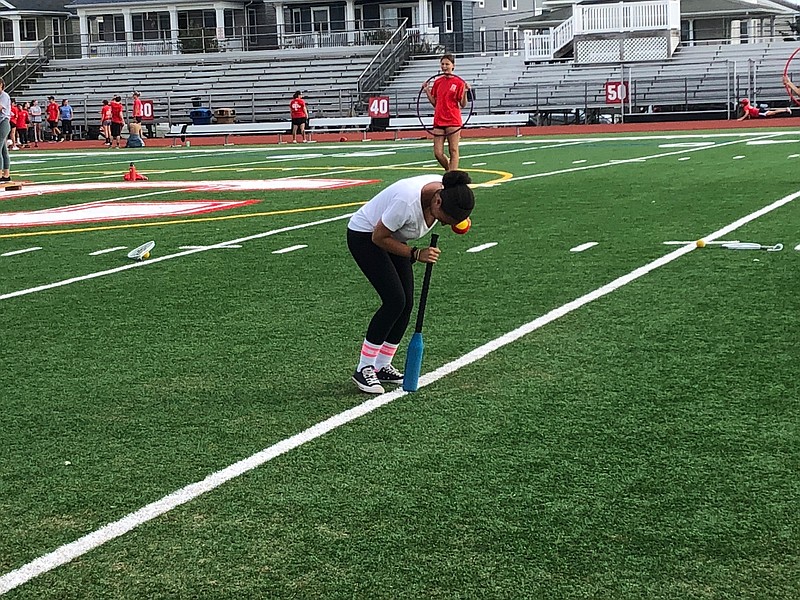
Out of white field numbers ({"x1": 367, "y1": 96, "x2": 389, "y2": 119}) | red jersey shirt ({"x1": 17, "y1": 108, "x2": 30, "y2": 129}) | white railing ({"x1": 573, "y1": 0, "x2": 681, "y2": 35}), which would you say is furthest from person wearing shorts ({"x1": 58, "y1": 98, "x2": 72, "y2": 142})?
white railing ({"x1": 573, "y1": 0, "x2": 681, "y2": 35})

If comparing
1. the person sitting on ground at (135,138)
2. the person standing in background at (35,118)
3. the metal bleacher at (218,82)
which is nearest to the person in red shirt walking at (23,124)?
the person standing in background at (35,118)

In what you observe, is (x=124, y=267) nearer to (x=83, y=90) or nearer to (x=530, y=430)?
(x=530, y=430)

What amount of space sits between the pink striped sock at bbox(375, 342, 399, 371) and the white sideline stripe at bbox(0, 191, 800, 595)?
202mm

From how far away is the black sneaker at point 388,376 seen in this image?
7141mm

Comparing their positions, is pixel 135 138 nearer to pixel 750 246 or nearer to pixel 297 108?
pixel 297 108

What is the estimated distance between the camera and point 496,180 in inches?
818

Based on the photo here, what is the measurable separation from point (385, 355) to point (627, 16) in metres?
50.1

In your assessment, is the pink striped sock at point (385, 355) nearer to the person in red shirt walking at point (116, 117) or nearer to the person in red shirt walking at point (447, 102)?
the person in red shirt walking at point (447, 102)

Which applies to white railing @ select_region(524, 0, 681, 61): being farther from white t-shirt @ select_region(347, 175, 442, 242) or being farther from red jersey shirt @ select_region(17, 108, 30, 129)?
white t-shirt @ select_region(347, 175, 442, 242)

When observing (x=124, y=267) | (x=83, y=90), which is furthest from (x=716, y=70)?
(x=124, y=267)

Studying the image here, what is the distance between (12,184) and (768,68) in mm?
32466

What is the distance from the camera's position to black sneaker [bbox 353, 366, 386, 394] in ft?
22.7

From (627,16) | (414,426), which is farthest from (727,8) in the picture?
(414,426)

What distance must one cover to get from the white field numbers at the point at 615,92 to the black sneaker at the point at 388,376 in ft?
127
